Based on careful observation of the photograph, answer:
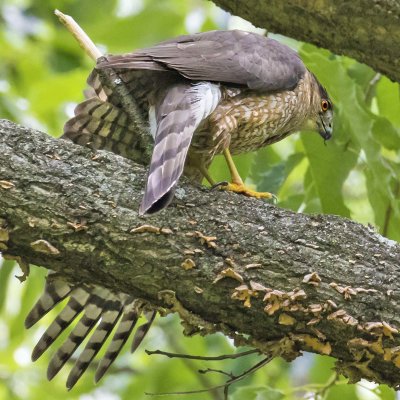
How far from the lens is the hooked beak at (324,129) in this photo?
16.9 feet

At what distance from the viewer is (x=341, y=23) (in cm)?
432

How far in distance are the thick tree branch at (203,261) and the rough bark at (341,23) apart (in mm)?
1161

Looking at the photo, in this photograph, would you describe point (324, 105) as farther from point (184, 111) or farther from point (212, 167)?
point (184, 111)

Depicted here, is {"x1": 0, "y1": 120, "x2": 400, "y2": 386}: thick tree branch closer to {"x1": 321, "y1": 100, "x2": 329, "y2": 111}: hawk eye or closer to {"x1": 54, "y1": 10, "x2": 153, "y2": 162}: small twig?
{"x1": 54, "y1": 10, "x2": 153, "y2": 162}: small twig

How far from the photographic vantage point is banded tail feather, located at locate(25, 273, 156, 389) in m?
4.61

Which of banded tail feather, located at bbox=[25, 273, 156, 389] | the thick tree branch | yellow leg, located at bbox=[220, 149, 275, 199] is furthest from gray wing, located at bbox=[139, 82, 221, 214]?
banded tail feather, located at bbox=[25, 273, 156, 389]

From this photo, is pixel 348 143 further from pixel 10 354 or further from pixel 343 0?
pixel 10 354

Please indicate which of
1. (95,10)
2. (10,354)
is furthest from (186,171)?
(10,354)

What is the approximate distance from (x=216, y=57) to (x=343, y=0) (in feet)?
2.09

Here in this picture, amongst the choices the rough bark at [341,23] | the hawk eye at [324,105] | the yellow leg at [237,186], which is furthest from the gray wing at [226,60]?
the hawk eye at [324,105]

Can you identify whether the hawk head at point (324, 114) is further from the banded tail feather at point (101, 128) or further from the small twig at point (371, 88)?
the banded tail feather at point (101, 128)

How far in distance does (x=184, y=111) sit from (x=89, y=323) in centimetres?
132

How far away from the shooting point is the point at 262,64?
4574 mm

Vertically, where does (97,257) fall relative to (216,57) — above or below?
below
